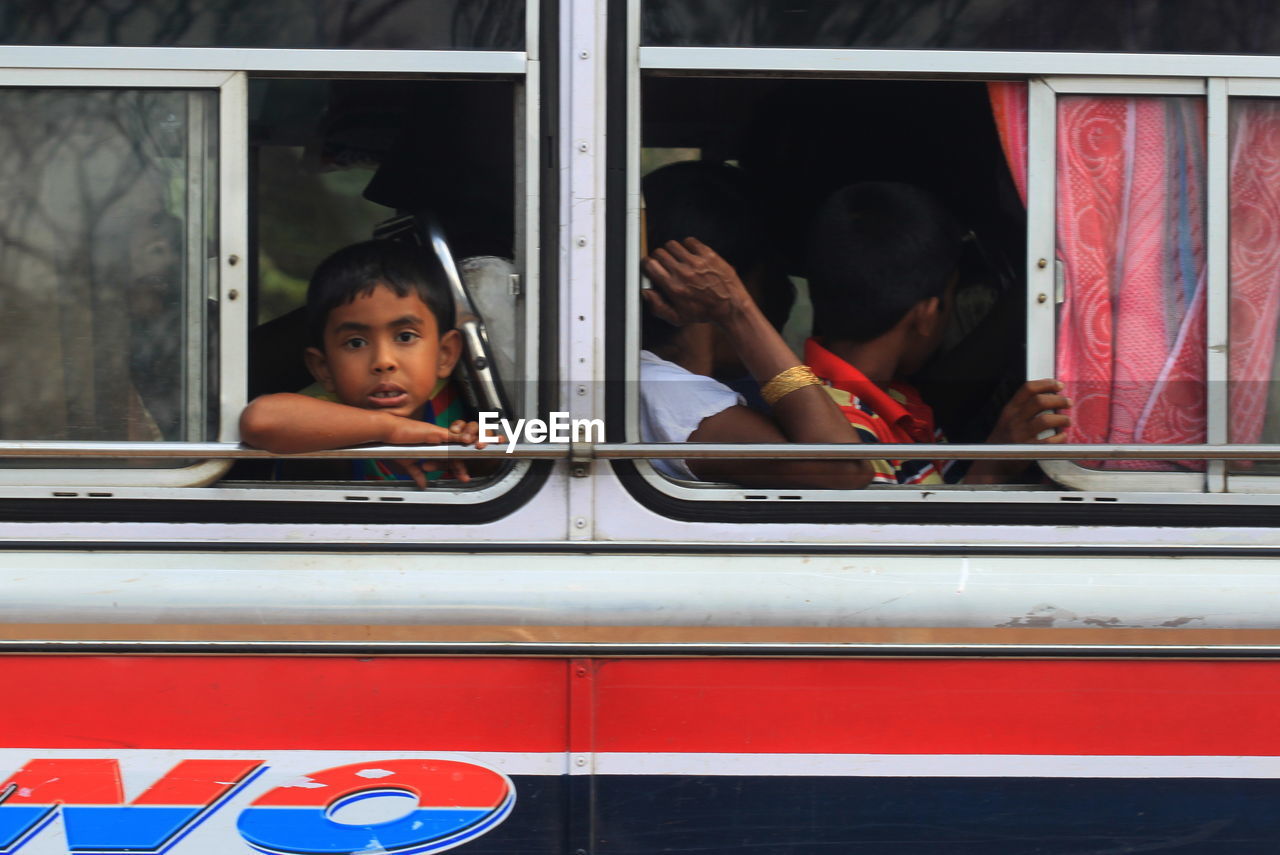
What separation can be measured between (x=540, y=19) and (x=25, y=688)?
1.16 m

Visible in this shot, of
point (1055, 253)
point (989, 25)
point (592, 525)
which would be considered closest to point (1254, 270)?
point (1055, 253)

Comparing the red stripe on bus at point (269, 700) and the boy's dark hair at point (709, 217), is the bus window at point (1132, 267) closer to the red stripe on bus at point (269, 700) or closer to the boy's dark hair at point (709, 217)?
the boy's dark hair at point (709, 217)

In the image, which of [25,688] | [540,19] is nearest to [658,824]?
[25,688]

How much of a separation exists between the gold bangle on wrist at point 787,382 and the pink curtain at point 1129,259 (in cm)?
38

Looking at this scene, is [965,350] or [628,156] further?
[965,350]

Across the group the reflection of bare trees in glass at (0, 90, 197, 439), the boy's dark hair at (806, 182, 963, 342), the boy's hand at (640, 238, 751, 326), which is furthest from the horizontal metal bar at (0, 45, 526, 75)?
the boy's dark hair at (806, 182, 963, 342)

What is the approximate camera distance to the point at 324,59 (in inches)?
66.3

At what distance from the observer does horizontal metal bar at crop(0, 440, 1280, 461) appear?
1.64 m

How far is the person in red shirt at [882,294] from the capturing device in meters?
1.91

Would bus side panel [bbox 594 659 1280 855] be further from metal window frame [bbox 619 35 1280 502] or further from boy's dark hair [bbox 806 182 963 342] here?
boy's dark hair [bbox 806 182 963 342]

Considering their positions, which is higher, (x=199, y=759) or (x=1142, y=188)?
(x=1142, y=188)

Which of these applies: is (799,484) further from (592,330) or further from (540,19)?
(540,19)

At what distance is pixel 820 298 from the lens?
2.01 metres

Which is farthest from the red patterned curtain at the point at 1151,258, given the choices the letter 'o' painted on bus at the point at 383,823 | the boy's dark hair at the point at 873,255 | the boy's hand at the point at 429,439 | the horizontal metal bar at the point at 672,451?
the letter 'o' painted on bus at the point at 383,823
